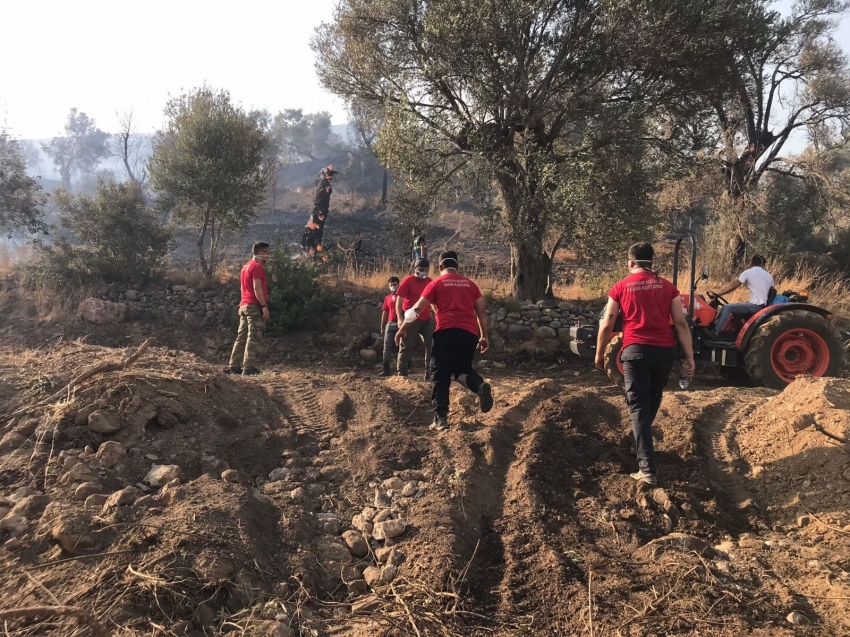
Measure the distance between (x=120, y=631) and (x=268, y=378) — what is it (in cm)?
488

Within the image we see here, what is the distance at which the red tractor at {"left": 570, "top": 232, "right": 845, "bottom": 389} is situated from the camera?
6.38 meters

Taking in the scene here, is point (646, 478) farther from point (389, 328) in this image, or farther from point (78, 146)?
point (78, 146)

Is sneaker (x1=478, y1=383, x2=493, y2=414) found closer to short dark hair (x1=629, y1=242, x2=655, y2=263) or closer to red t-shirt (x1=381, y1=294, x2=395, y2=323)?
short dark hair (x1=629, y1=242, x2=655, y2=263)

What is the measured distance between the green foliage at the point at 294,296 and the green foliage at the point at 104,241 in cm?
345

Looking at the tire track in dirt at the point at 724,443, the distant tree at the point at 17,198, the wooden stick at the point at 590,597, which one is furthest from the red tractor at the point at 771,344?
the distant tree at the point at 17,198

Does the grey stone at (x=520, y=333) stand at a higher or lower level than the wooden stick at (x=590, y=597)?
higher

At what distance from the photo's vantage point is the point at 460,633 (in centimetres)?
239

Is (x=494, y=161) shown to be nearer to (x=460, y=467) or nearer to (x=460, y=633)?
(x=460, y=467)

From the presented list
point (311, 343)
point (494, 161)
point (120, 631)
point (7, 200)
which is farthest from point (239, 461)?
point (7, 200)

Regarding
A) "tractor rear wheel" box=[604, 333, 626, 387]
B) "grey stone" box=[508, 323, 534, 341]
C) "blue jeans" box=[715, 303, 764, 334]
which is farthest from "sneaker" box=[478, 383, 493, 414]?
"grey stone" box=[508, 323, 534, 341]

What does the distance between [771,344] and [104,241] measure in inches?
501

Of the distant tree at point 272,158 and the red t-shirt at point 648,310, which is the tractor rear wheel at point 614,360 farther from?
the distant tree at point 272,158

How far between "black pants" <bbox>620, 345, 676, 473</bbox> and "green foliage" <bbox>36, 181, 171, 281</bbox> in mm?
11288

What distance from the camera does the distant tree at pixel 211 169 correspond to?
11562 millimetres
